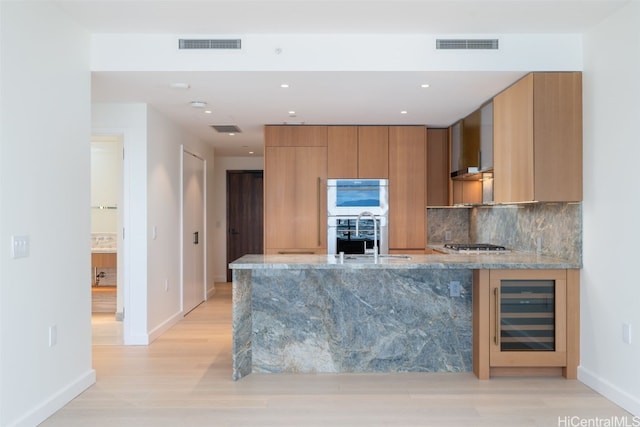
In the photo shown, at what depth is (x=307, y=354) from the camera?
3717 mm

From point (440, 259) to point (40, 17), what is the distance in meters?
3.11

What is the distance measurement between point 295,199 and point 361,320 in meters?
2.29

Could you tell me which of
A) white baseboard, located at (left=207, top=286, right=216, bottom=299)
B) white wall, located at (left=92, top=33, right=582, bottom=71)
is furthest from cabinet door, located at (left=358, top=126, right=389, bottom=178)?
white baseboard, located at (left=207, top=286, right=216, bottom=299)

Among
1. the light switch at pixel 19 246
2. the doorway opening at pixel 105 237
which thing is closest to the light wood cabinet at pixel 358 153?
the doorway opening at pixel 105 237

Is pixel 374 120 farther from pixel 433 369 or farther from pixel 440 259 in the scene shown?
pixel 433 369

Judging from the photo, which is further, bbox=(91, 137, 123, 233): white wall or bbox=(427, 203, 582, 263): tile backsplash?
bbox=(91, 137, 123, 233): white wall

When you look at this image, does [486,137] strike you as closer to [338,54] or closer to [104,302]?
[338,54]

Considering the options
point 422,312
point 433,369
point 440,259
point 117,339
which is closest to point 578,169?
point 440,259

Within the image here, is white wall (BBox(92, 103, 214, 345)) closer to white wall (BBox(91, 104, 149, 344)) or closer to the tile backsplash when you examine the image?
white wall (BBox(91, 104, 149, 344))

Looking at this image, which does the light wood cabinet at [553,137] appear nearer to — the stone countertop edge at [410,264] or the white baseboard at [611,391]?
the stone countertop edge at [410,264]

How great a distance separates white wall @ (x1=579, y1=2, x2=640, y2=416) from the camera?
301cm

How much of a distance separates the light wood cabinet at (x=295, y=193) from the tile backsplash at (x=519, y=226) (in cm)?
163

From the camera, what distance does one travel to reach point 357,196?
5707 mm

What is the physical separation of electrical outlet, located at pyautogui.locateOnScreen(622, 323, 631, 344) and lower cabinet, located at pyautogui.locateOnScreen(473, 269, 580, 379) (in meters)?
0.49
